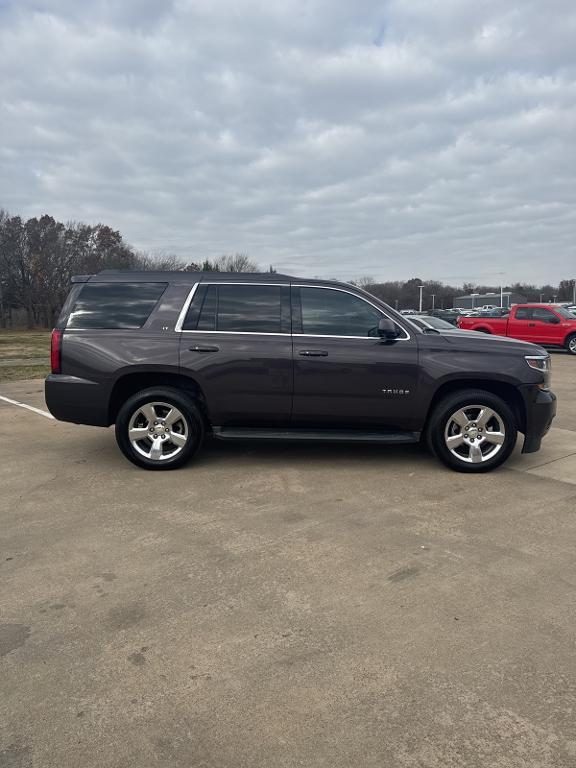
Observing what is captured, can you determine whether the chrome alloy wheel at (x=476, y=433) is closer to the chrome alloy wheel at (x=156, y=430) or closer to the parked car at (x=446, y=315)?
the chrome alloy wheel at (x=156, y=430)

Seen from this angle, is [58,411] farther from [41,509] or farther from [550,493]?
[550,493]

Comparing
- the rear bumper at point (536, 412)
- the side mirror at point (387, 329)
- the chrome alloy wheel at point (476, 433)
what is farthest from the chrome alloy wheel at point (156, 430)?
the rear bumper at point (536, 412)

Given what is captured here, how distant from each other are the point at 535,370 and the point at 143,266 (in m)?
62.2

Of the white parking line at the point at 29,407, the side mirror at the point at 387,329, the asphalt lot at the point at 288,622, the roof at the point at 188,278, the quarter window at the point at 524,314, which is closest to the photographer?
the asphalt lot at the point at 288,622

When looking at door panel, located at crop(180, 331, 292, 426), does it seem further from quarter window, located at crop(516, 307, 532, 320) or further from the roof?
quarter window, located at crop(516, 307, 532, 320)

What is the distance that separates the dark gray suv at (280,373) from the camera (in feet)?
17.6

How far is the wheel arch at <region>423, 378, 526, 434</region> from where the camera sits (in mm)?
5480

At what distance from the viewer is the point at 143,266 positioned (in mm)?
63250

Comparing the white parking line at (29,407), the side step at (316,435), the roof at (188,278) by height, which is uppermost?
the roof at (188,278)

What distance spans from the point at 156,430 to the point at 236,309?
1.41 m

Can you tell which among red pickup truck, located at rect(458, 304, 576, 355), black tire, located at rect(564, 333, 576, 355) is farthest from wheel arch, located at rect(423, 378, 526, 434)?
black tire, located at rect(564, 333, 576, 355)

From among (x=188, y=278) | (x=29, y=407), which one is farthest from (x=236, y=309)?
(x=29, y=407)

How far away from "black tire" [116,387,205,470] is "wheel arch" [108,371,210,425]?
92mm

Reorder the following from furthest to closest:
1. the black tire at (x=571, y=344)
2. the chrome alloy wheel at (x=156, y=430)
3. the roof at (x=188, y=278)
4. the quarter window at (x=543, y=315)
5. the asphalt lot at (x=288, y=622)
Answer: the quarter window at (x=543, y=315) < the black tire at (x=571, y=344) < the roof at (x=188, y=278) < the chrome alloy wheel at (x=156, y=430) < the asphalt lot at (x=288, y=622)
